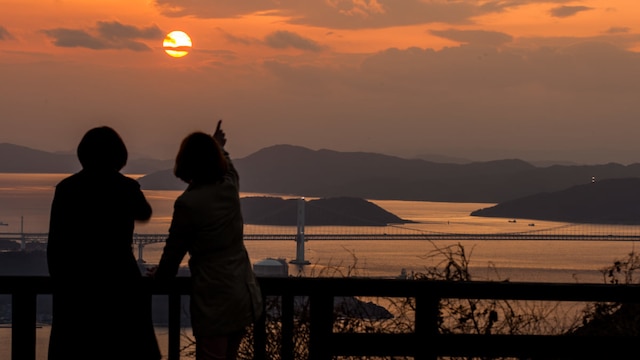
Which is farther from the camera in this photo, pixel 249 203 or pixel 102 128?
pixel 249 203

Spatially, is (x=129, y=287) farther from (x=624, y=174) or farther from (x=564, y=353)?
(x=624, y=174)

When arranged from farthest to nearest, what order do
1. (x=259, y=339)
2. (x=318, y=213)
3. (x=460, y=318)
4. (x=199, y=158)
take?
(x=318, y=213) < (x=460, y=318) < (x=259, y=339) < (x=199, y=158)

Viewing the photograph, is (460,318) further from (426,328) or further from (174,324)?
(174,324)

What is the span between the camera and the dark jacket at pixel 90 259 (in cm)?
350

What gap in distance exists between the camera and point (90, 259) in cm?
349

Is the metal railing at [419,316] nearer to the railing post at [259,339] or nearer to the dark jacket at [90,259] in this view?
the railing post at [259,339]

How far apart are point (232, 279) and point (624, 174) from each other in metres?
148

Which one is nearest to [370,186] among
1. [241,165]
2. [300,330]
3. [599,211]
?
[241,165]

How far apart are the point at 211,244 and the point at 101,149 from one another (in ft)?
1.79

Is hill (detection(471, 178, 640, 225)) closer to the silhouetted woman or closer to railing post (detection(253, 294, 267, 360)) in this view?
railing post (detection(253, 294, 267, 360))

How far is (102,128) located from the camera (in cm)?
347

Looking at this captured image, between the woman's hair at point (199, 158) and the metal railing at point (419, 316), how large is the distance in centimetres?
65

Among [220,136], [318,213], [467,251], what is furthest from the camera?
[318,213]

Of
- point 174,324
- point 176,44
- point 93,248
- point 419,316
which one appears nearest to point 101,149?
point 93,248
